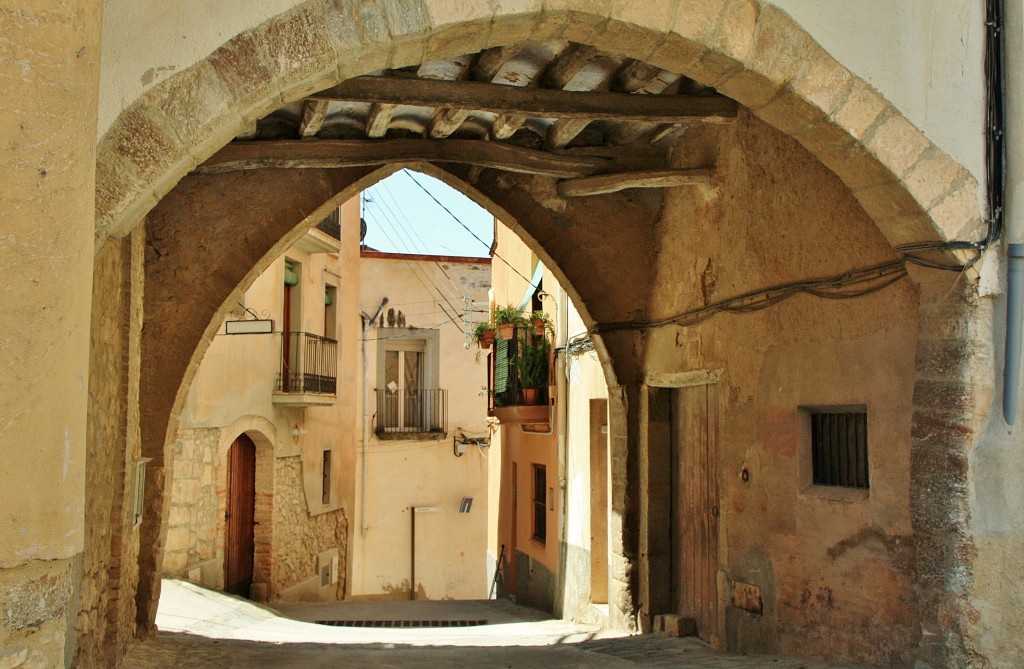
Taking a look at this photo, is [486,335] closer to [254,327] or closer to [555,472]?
[555,472]

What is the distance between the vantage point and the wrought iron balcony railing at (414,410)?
2391 cm

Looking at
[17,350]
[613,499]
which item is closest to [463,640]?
[613,499]

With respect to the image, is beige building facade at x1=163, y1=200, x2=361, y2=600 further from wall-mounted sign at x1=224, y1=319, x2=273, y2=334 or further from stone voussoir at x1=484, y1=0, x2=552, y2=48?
stone voussoir at x1=484, y1=0, x2=552, y2=48

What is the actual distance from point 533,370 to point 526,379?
139 mm

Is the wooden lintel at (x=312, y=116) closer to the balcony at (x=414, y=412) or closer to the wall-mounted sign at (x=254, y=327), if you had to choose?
the wall-mounted sign at (x=254, y=327)

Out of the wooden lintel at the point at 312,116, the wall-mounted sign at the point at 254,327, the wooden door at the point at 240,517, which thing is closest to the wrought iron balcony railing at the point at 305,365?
the wooden door at the point at 240,517

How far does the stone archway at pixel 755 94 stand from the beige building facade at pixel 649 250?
1 cm

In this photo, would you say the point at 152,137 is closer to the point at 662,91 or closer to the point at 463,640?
the point at 662,91

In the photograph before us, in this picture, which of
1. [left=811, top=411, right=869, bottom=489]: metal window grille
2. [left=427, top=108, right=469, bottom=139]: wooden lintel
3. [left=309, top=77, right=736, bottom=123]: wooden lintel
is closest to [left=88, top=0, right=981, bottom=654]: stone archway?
[left=811, top=411, right=869, bottom=489]: metal window grille

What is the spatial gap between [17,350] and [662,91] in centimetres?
488

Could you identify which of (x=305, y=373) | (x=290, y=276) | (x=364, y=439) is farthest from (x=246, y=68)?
(x=364, y=439)

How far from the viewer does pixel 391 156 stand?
24.4 feet

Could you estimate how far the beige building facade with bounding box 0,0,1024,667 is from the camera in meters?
2.56

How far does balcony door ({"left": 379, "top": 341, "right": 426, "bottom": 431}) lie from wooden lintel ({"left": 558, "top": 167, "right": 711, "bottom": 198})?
54.0 feet
